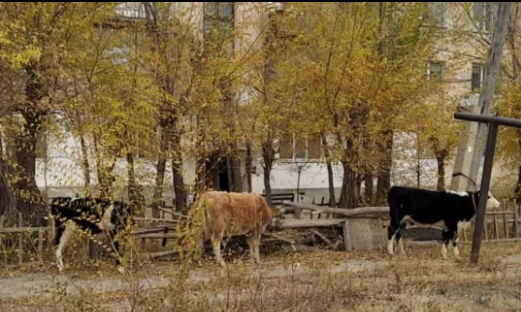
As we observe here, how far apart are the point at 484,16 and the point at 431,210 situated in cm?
936

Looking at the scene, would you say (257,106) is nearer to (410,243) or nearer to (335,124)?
(335,124)

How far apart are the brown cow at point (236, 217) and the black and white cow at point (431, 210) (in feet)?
8.94

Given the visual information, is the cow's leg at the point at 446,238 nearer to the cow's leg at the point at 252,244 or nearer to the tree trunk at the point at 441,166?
the cow's leg at the point at 252,244

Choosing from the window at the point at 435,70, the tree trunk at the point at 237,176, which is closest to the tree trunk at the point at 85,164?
the tree trunk at the point at 237,176

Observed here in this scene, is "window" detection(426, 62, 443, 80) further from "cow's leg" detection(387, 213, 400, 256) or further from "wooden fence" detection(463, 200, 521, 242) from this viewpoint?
"cow's leg" detection(387, 213, 400, 256)

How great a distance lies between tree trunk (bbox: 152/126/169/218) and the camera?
477 inches

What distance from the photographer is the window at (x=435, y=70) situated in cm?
1710

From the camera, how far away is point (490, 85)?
15.5 metres

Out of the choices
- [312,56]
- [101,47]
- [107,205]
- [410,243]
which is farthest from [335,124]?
[107,205]

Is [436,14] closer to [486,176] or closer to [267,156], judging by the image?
[267,156]

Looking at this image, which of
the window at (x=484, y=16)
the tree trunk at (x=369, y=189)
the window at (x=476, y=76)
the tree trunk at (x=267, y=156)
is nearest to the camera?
the tree trunk at (x=267, y=156)

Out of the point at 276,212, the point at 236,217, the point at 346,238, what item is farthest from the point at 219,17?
the point at 346,238

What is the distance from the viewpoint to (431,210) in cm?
1327

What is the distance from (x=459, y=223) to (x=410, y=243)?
1.71 m
